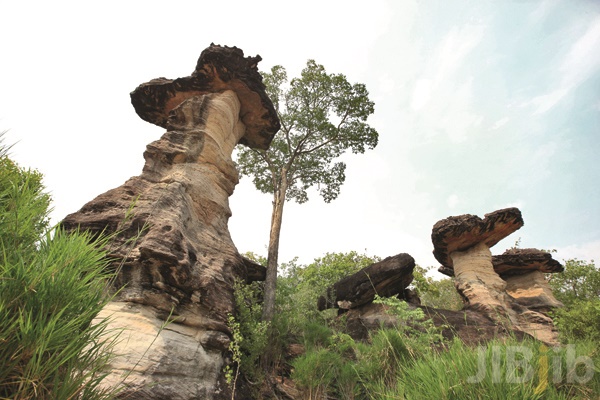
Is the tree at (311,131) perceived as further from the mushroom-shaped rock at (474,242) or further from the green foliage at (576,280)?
the green foliage at (576,280)

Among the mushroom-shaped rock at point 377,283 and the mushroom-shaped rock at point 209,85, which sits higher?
the mushroom-shaped rock at point 209,85

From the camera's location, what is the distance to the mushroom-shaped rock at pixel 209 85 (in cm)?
856

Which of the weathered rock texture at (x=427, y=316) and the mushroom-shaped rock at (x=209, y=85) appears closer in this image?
the mushroom-shaped rock at (x=209, y=85)

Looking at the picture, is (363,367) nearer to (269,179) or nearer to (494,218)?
(269,179)

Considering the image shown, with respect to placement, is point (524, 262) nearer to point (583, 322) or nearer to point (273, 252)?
point (583, 322)

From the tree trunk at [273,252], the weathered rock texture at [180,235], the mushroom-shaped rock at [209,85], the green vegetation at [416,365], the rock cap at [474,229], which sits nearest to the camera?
the green vegetation at [416,365]

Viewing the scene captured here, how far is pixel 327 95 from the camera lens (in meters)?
14.5

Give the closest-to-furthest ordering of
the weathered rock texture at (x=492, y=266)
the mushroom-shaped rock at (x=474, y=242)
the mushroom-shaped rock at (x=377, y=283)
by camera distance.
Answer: the mushroom-shaped rock at (x=377, y=283) → the weathered rock texture at (x=492, y=266) → the mushroom-shaped rock at (x=474, y=242)

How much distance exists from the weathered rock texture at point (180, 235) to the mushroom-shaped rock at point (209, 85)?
0.10 ft

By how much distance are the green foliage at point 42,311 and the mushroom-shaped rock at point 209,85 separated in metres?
7.48

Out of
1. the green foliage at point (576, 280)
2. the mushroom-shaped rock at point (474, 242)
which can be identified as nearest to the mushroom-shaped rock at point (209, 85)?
the mushroom-shaped rock at point (474, 242)

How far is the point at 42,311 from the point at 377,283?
35.8 ft

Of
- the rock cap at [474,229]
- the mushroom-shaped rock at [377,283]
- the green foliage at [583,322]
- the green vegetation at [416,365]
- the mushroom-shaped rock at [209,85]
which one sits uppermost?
the mushroom-shaped rock at [209,85]

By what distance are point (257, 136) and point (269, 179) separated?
14.5 ft
